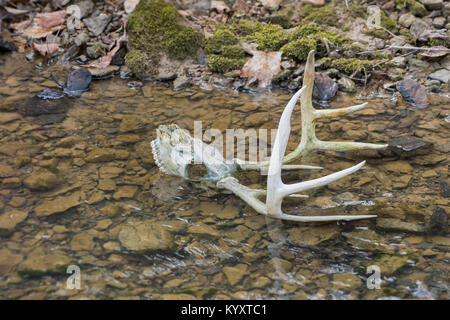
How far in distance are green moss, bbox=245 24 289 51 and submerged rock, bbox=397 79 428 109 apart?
71.9 inches

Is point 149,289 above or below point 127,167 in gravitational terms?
below

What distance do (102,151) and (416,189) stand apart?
327cm

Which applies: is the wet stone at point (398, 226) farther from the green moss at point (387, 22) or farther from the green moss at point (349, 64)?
the green moss at point (387, 22)

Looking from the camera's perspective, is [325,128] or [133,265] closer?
[133,265]

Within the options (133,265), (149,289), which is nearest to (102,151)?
(133,265)

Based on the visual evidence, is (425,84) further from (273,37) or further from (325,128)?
(273,37)

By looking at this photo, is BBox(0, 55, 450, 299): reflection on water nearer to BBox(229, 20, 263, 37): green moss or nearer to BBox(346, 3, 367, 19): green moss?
BBox(229, 20, 263, 37): green moss

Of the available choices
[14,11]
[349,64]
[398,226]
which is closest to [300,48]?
[349,64]

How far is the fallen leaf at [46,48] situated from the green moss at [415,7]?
558 centimetres

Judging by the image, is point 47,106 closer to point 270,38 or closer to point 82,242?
point 82,242

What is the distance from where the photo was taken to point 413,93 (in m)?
5.61

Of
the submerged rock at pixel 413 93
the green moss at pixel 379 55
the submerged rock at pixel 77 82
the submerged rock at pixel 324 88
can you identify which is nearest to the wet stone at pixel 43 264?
the submerged rock at pixel 77 82

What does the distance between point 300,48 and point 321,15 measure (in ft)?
3.54

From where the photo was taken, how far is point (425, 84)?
584 centimetres
